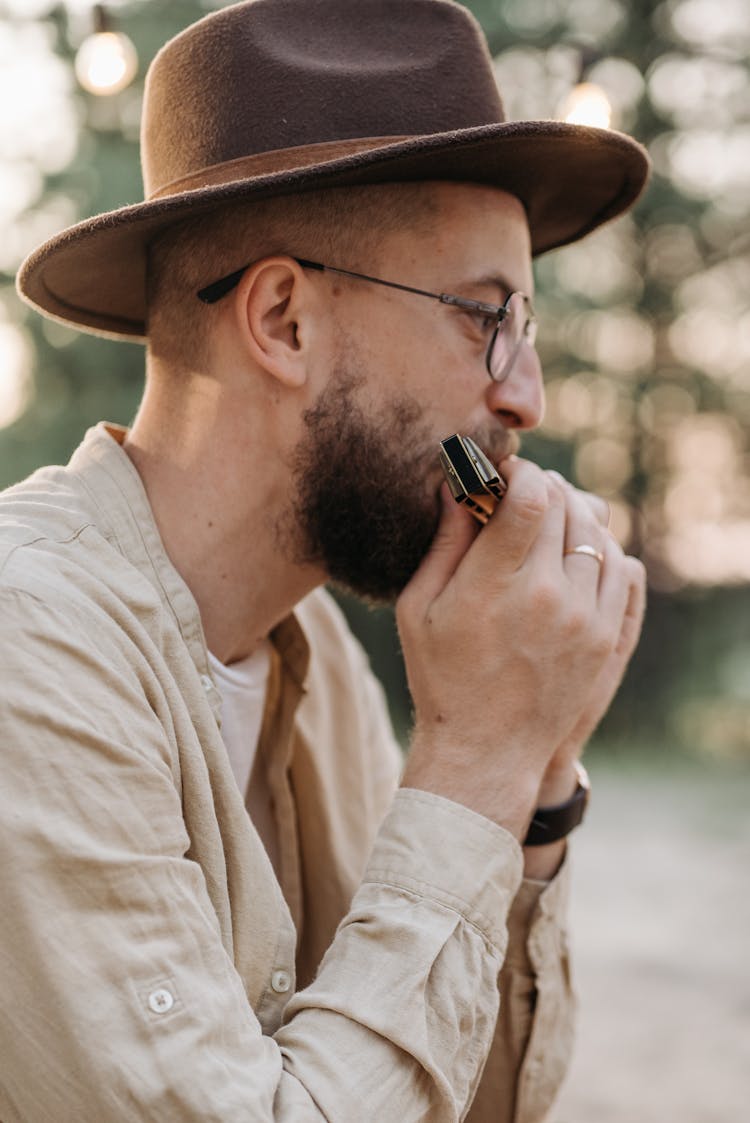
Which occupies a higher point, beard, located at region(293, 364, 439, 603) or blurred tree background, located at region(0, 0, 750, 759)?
beard, located at region(293, 364, 439, 603)

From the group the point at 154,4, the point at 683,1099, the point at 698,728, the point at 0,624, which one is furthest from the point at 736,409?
the point at 0,624

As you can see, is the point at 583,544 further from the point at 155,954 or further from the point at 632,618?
the point at 155,954

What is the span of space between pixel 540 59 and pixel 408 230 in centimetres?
1425

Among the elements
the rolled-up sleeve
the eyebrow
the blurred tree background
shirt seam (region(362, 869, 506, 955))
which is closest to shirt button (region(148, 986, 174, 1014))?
the rolled-up sleeve

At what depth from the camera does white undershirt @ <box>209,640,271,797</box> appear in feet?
8.23

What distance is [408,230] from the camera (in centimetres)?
237

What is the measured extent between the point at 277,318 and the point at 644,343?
14918 millimetres

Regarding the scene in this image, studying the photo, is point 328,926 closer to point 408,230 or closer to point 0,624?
point 0,624

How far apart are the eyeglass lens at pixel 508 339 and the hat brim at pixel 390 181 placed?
0.25 meters

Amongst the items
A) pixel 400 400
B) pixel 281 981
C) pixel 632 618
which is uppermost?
pixel 400 400

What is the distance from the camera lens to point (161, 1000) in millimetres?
1525

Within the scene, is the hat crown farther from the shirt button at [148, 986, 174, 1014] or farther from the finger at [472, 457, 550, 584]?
the shirt button at [148, 986, 174, 1014]

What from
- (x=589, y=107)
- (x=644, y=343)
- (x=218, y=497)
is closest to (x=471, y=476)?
(x=218, y=497)

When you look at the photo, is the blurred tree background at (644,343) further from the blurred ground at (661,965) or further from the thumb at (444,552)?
the thumb at (444,552)
